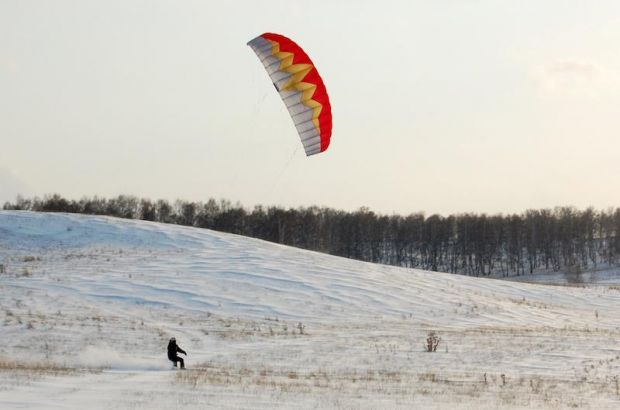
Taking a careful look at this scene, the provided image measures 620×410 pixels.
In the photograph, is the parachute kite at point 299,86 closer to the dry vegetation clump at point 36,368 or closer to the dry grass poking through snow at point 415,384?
the dry grass poking through snow at point 415,384

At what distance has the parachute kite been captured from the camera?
75.4 ft

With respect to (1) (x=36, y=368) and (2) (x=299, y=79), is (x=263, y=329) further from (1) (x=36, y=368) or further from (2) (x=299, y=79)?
(1) (x=36, y=368)

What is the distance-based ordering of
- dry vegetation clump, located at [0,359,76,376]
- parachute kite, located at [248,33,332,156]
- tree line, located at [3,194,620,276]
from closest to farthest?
dry vegetation clump, located at [0,359,76,376]
parachute kite, located at [248,33,332,156]
tree line, located at [3,194,620,276]

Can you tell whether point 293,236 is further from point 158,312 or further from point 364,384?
point 364,384

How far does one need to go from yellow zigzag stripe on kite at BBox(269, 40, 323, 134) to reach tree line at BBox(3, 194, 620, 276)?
87.6m

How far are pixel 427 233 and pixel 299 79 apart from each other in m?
104

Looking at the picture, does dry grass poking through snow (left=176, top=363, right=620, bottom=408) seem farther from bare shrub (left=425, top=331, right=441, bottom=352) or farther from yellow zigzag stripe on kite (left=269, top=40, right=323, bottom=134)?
yellow zigzag stripe on kite (left=269, top=40, right=323, bottom=134)

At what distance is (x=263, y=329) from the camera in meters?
29.9

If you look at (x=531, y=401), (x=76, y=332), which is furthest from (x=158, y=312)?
(x=531, y=401)

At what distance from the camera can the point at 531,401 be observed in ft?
50.4

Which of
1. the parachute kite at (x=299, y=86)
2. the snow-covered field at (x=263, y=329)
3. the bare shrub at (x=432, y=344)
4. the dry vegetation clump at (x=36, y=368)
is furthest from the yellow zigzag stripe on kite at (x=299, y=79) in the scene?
the dry vegetation clump at (x=36, y=368)

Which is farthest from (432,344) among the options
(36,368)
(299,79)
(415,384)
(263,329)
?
(36,368)

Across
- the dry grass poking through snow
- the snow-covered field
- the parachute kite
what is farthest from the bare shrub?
the parachute kite

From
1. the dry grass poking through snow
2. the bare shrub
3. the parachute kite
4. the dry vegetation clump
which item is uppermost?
the parachute kite
